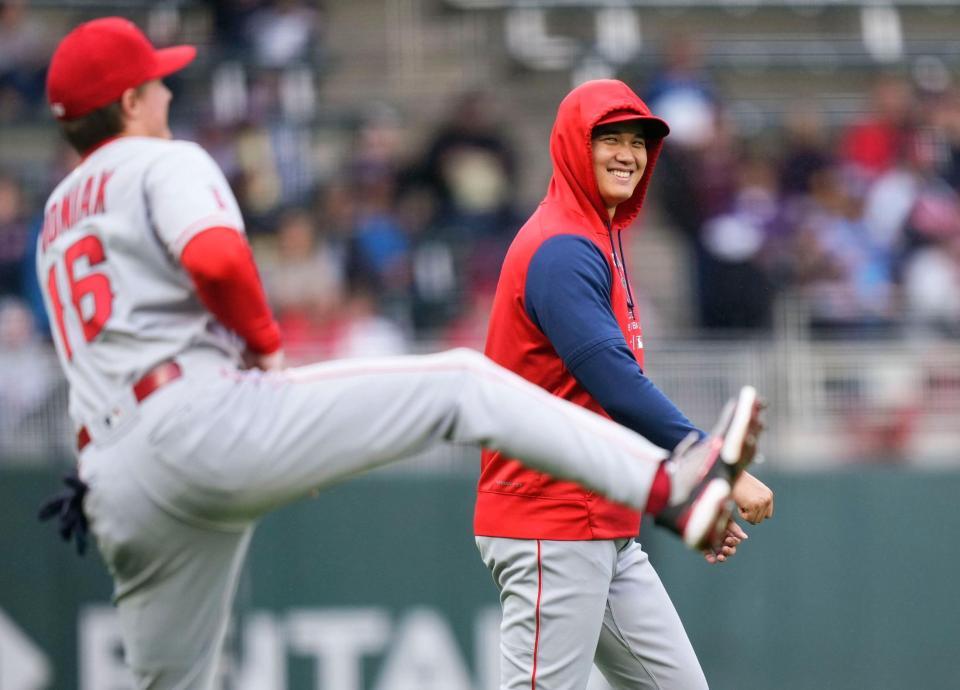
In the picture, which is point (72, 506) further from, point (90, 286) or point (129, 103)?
point (129, 103)

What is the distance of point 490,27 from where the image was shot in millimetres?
12336

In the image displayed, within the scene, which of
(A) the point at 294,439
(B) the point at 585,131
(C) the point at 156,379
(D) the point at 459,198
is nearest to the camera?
(A) the point at 294,439

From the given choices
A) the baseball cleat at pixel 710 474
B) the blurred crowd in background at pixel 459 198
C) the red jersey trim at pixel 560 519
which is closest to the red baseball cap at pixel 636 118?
the baseball cleat at pixel 710 474

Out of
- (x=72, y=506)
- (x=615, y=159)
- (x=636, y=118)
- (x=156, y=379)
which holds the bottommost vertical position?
(x=72, y=506)

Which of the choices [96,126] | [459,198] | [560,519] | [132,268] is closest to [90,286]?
[132,268]

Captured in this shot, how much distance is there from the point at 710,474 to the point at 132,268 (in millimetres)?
1547

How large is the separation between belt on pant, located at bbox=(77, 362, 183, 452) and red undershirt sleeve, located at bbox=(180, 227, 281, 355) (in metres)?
0.19

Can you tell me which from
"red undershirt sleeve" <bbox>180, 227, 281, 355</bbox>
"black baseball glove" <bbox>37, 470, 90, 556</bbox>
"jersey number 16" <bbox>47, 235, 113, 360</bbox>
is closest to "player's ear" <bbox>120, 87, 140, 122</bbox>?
"jersey number 16" <bbox>47, 235, 113, 360</bbox>

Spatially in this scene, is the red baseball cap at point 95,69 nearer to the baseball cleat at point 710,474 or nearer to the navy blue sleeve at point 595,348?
the navy blue sleeve at point 595,348

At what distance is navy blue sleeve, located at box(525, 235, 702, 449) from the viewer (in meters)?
3.98

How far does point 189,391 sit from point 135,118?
33.1 inches

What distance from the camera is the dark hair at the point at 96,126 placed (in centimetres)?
391

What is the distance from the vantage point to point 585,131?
13.8 feet

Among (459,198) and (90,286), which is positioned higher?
(90,286)
